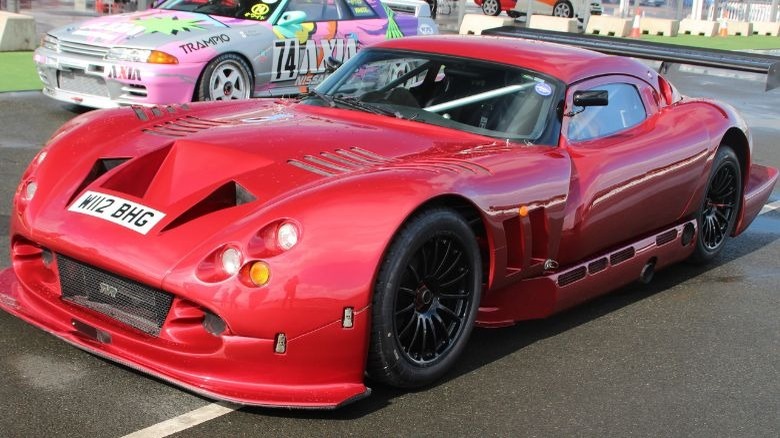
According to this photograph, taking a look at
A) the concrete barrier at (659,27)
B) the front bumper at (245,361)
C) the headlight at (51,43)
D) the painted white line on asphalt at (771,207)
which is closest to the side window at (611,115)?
the front bumper at (245,361)

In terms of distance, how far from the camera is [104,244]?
3.87m

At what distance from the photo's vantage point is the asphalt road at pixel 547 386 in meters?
3.78

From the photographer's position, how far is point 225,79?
958 cm

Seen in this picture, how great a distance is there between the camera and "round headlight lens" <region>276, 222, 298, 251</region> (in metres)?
3.73

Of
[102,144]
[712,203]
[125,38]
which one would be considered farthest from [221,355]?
[125,38]

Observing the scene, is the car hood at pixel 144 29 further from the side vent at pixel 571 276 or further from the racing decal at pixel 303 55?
the side vent at pixel 571 276

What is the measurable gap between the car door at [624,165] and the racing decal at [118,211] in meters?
1.90

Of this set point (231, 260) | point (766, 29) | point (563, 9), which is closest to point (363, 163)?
point (231, 260)

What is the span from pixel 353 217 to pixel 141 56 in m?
5.70

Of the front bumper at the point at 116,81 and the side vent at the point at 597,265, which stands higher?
the front bumper at the point at 116,81

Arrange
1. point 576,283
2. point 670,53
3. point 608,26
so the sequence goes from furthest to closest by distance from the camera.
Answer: point 608,26, point 670,53, point 576,283

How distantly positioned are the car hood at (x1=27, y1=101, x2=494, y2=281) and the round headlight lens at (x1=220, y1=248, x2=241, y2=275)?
0.17 feet

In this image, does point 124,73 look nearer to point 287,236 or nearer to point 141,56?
point 141,56

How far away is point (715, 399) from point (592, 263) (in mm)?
935
